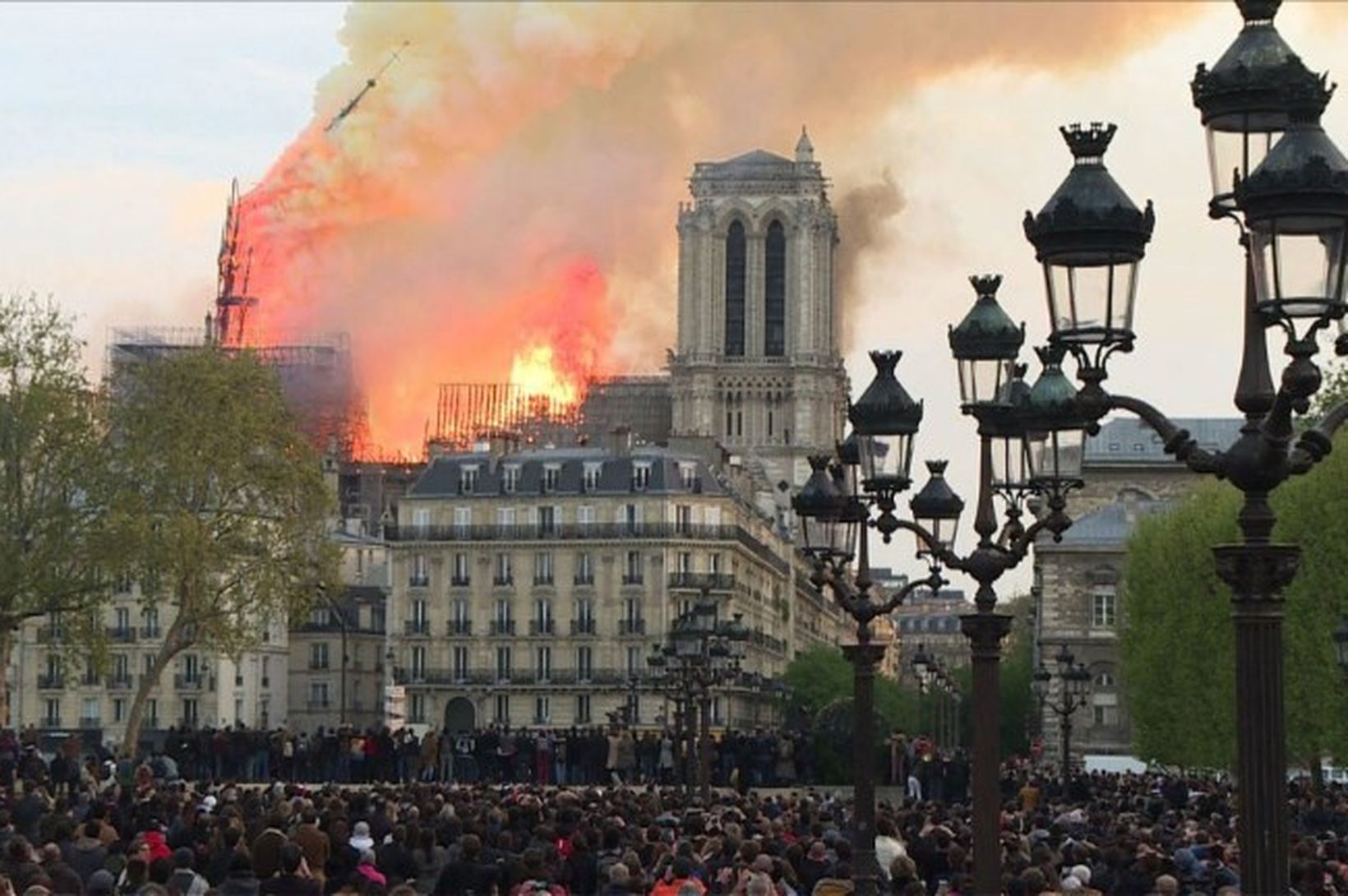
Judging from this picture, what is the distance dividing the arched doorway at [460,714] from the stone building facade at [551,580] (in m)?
0.07

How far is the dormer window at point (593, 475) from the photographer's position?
12488 cm

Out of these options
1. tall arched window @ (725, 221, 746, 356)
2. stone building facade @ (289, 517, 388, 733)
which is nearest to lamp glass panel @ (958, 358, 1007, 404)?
stone building facade @ (289, 517, 388, 733)

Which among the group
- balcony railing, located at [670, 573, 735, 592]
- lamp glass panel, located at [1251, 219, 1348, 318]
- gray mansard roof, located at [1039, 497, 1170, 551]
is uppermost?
gray mansard roof, located at [1039, 497, 1170, 551]

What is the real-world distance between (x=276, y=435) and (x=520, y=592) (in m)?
38.6

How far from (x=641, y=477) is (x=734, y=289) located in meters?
66.8

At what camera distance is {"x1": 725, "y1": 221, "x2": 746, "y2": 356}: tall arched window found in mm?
189625

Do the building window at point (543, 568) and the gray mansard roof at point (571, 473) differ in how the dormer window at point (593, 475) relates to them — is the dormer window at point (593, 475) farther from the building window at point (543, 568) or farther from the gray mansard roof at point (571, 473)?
the building window at point (543, 568)

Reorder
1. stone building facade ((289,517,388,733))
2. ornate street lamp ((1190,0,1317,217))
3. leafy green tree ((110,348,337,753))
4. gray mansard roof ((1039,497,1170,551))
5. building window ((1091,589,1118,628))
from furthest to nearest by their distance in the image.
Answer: stone building facade ((289,517,388,733)) < gray mansard roof ((1039,497,1170,551)) < building window ((1091,589,1118,628)) < leafy green tree ((110,348,337,753)) < ornate street lamp ((1190,0,1317,217))

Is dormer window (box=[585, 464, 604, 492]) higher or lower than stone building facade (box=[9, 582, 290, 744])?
higher

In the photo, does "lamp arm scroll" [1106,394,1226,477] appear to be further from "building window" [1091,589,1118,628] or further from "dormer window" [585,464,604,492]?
"building window" [1091,589,1118,628]

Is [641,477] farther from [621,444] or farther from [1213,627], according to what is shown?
[1213,627]

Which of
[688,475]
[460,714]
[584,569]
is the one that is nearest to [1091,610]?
[688,475]

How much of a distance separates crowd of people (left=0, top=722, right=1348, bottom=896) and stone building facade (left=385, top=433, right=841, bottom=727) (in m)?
80.5

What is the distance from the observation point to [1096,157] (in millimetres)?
15305
